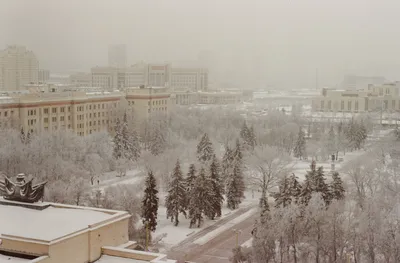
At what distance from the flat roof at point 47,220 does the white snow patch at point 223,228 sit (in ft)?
27.6

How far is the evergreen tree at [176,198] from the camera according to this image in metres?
18.5

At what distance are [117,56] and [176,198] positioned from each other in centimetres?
6548

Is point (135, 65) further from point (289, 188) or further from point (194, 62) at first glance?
point (289, 188)

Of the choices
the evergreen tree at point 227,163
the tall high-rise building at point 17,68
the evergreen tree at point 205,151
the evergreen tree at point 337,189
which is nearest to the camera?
the evergreen tree at point 337,189

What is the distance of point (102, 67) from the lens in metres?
69.5

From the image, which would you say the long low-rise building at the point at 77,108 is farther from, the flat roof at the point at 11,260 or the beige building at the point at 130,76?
the flat roof at the point at 11,260

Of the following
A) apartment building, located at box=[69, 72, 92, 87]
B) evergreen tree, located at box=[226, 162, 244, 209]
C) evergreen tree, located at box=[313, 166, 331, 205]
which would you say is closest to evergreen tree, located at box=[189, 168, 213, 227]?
evergreen tree, located at box=[226, 162, 244, 209]

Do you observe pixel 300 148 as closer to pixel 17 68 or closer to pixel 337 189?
pixel 337 189

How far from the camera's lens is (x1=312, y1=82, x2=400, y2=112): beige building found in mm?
64688

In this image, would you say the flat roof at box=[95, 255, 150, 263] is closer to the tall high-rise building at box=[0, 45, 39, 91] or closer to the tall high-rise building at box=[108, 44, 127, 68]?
the tall high-rise building at box=[0, 45, 39, 91]

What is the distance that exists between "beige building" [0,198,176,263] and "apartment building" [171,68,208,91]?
7242 centimetres

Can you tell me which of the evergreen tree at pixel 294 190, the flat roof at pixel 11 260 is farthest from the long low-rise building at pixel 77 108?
the flat roof at pixel 11 260

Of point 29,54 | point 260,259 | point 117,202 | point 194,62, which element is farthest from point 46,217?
point 194,62

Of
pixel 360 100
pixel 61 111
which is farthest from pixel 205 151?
pixel 360 100
